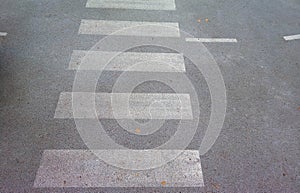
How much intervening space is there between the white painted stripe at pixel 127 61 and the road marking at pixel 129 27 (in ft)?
2.66

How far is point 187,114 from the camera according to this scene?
5.15m

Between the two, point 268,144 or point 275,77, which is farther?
point 275,77

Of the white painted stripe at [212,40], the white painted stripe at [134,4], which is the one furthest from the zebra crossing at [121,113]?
the white painted stripe at [134,4]

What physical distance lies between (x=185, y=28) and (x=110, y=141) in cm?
378

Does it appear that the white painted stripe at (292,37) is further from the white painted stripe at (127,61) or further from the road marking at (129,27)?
the white painted stripe at (127,61)

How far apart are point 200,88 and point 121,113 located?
5.18 feet

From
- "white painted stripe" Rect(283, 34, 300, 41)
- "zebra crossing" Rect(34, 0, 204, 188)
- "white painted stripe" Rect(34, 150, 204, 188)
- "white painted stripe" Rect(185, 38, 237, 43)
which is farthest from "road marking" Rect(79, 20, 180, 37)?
"white painted stripe" Rect(34, 150, 204, 188)

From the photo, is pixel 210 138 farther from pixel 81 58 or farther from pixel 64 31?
pixel 64 31

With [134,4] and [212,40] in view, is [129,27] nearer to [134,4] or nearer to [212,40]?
[134,4]

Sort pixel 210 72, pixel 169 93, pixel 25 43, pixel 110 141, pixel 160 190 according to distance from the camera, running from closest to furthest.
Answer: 1. pixel 160 190
2. pixel 110 141
3. pixel 169 93
4. pixel 210 72
5. pixel 25 43

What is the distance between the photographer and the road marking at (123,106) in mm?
5059

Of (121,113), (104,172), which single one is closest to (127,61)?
(121,113)

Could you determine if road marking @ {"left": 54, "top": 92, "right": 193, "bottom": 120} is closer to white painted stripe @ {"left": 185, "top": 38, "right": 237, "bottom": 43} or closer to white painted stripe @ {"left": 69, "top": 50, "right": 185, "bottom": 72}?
white painted stripe @ {"left": 69, "top": 50, "right": 185, "bottom": 72}

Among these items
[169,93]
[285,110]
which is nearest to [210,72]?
[169,93]
